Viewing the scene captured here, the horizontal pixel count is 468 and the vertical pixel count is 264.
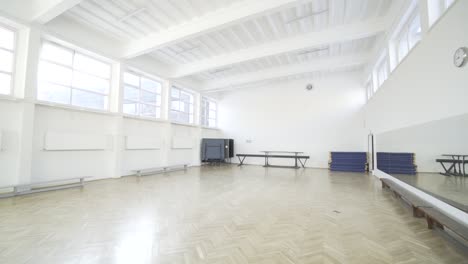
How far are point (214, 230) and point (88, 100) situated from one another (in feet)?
17.4

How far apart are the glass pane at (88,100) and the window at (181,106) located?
275 centimetres

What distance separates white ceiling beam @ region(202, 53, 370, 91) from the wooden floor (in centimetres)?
506

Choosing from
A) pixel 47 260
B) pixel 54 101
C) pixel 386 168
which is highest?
pixel 54 101

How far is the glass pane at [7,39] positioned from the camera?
3.92 meters

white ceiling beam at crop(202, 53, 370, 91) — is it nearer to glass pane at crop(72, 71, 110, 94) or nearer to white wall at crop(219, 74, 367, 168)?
white wall at crop(219, 74, 367, 168)

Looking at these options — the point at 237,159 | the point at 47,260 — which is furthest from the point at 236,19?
the point at 237,159

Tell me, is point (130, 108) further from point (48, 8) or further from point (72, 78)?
point (48, 8)

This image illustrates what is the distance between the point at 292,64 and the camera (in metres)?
7.64

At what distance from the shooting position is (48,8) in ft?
12.3

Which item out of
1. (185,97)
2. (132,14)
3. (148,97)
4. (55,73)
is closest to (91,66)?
(55,73)

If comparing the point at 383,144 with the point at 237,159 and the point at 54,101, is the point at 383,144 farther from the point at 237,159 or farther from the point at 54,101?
the point at 54,101

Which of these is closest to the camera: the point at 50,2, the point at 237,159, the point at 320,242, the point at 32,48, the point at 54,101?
the point at 320,242

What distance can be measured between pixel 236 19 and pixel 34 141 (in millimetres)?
5183

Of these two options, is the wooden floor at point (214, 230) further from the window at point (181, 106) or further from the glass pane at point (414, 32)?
the window at point (181, 106)
